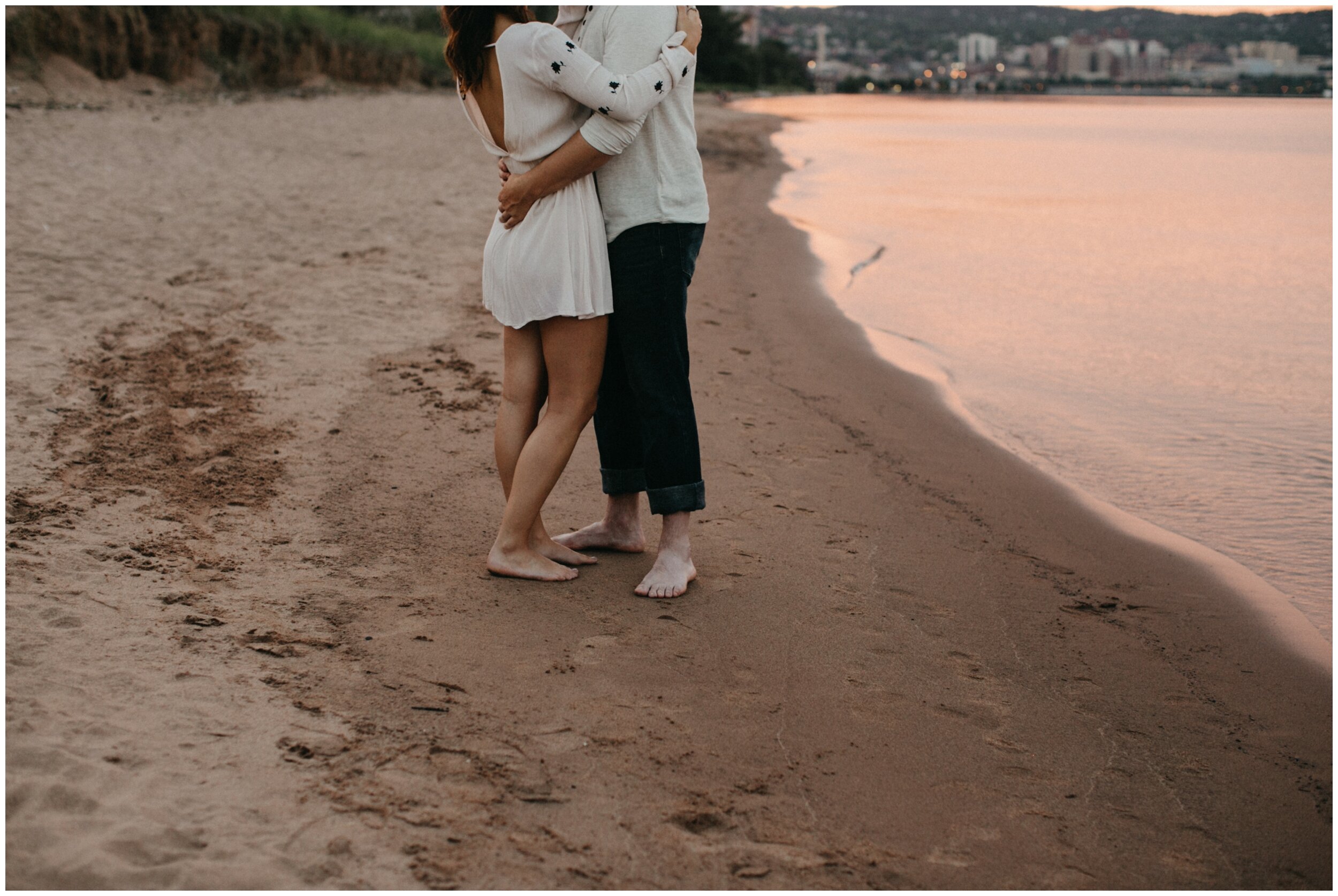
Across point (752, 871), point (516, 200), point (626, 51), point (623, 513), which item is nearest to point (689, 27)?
point (626, 51)

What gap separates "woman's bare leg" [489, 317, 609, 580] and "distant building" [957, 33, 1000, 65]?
331 feet

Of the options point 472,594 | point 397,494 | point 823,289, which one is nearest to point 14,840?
point 472,594

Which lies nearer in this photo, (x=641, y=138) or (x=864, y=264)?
(x=641, y=138)

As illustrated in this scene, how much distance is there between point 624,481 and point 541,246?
79 centimetres

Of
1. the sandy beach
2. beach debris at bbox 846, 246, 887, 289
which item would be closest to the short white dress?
the sandy beach

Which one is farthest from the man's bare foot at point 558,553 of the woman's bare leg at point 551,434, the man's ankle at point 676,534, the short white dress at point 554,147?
the short white dress at point 554,147

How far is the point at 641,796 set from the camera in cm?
205

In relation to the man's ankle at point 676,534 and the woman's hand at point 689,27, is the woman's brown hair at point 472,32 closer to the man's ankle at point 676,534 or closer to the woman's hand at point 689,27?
the woman's hand at point 689,27

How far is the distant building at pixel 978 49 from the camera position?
309 ft

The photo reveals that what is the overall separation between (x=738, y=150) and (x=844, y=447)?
54.6 feet

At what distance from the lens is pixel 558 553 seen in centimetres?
314

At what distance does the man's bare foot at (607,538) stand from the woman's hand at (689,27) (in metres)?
1.37

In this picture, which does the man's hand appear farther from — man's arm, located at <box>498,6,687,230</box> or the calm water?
the calm water

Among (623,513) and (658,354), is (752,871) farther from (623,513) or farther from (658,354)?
(623,513)
